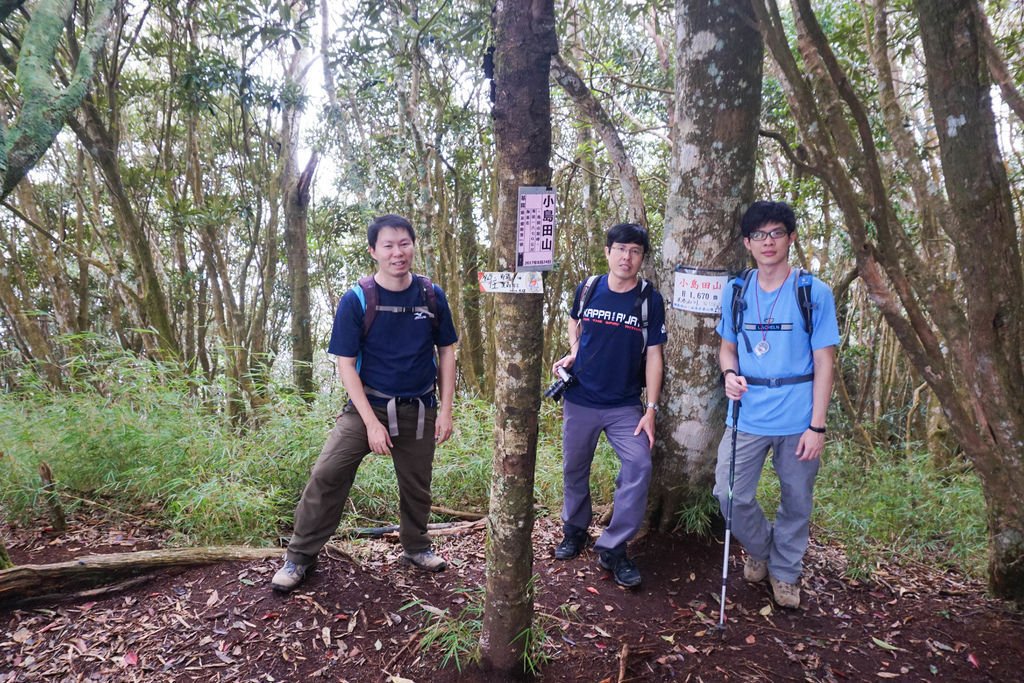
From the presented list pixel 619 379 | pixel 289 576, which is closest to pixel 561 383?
pixel 619 379

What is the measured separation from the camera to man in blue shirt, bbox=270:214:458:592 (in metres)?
2.87

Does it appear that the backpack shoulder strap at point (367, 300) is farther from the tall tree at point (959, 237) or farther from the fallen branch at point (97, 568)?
the tall tree at point (959, 237)

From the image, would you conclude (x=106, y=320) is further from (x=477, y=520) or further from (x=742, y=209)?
(x=742, y=209)

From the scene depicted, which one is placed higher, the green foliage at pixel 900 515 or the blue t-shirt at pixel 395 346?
the blue t-shirt at pixel 395 346

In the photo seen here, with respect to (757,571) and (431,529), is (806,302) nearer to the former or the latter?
(757,571)

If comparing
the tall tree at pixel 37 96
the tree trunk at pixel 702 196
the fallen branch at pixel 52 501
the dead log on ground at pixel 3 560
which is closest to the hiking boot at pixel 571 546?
the tree trunk at pixel 702 196

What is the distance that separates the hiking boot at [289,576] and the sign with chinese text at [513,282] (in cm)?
186

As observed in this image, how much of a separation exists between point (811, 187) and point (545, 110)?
5.17 metres

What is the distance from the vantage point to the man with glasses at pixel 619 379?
9.59 ft

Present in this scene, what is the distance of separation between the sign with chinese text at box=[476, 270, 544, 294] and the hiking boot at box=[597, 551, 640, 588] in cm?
164

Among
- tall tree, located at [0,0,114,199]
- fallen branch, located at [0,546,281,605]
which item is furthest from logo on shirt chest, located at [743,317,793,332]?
tall tree, located at [0,0,114,199]

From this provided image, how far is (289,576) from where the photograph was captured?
9.48ft

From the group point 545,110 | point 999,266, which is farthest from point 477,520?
point 999,266

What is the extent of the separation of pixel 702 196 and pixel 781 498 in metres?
1.57
